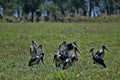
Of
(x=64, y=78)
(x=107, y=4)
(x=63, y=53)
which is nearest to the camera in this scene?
(x=64, y=78)

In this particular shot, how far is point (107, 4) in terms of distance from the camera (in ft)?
380

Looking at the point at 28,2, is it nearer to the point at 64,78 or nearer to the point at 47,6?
the point at 47,6

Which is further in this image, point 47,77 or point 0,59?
point 0,59

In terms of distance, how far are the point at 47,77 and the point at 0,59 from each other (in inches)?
258

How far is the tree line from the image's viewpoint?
90.9 m

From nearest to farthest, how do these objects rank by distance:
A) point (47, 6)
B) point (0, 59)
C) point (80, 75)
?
point (80, 75), point (0, 59), point (47, 6)

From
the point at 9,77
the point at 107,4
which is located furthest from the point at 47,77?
the point at 107,4

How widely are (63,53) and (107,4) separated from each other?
335 feet

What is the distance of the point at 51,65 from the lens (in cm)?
1605

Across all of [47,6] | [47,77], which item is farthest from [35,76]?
[47,6]

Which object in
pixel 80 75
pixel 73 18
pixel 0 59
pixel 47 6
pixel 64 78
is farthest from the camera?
pixel 47 6

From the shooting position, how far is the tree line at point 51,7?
298ft

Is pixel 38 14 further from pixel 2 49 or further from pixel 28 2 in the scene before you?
pixel 2 49

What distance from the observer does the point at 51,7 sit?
90.5 meters
